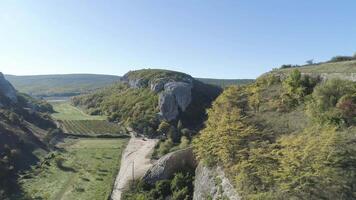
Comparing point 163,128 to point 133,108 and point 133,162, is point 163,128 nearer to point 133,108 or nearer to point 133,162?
point 133,108

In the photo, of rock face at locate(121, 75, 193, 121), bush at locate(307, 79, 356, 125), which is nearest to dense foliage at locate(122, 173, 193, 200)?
bush at locate(307, 79, 356, 125)

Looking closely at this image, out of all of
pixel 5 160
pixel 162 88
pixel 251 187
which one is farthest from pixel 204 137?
pixel 162 88

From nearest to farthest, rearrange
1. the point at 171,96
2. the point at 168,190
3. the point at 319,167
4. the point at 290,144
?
the point at 319,167
the point at 290,144
the point at 168,190
the point at 171,96

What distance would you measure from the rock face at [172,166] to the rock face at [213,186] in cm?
692

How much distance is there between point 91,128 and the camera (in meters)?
121

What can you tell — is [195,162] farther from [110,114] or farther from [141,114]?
[110,114]

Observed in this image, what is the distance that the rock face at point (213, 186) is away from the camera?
1163 inches

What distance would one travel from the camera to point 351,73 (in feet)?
122

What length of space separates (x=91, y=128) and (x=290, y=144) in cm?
10191

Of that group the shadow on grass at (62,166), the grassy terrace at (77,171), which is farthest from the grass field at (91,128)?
the shadow on grass at (62,166)

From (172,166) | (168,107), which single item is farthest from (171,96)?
(172,166)

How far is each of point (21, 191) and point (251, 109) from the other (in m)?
36.7

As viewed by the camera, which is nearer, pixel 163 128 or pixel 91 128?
pixel 163 128

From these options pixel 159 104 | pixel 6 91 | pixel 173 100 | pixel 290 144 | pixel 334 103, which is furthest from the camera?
pixel 6 91
